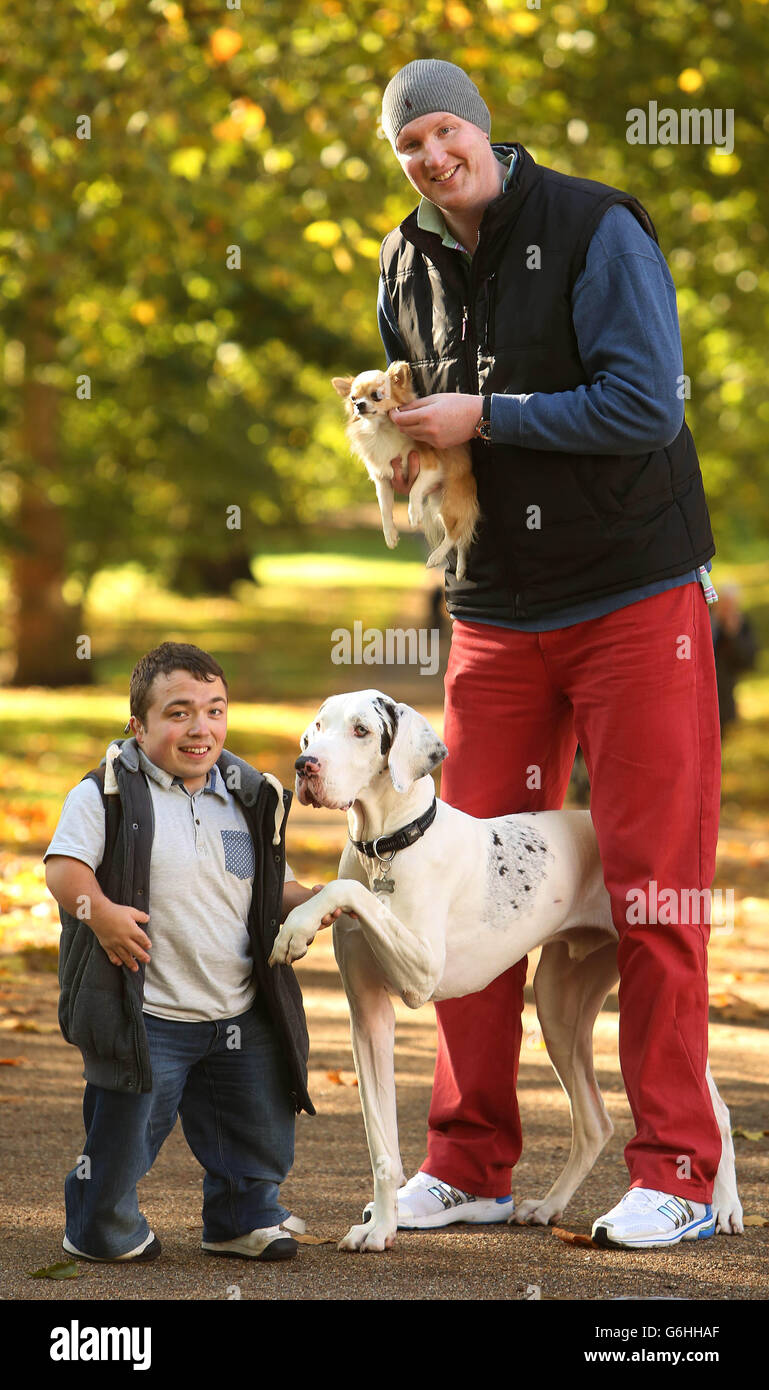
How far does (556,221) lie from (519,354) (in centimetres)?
34

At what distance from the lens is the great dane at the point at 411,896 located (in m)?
3.83

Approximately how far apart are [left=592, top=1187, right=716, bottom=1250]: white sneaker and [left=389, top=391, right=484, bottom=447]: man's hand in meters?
1.96

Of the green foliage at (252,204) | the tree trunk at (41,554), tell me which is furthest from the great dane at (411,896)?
the tree trunk at (41,554)

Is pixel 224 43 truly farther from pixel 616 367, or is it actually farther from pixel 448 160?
pixel 616 367

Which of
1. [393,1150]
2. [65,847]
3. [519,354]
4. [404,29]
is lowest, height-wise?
[393,1150]

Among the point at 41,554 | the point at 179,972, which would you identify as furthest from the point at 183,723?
the point at 41,554

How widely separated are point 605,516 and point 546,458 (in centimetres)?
21

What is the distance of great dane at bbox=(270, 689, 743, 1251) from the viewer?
12.6 feet

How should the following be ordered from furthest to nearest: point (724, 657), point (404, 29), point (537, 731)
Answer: point (724, 657)
point (404, 29)
point (537, 731)

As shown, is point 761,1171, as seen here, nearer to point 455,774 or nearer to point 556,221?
point 455,774

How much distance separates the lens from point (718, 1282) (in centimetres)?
388

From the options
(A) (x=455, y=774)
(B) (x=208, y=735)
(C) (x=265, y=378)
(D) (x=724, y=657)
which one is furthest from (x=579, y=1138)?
(C) (x=265, y=378)

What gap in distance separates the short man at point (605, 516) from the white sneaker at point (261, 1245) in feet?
1.34

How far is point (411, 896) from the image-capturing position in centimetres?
395
